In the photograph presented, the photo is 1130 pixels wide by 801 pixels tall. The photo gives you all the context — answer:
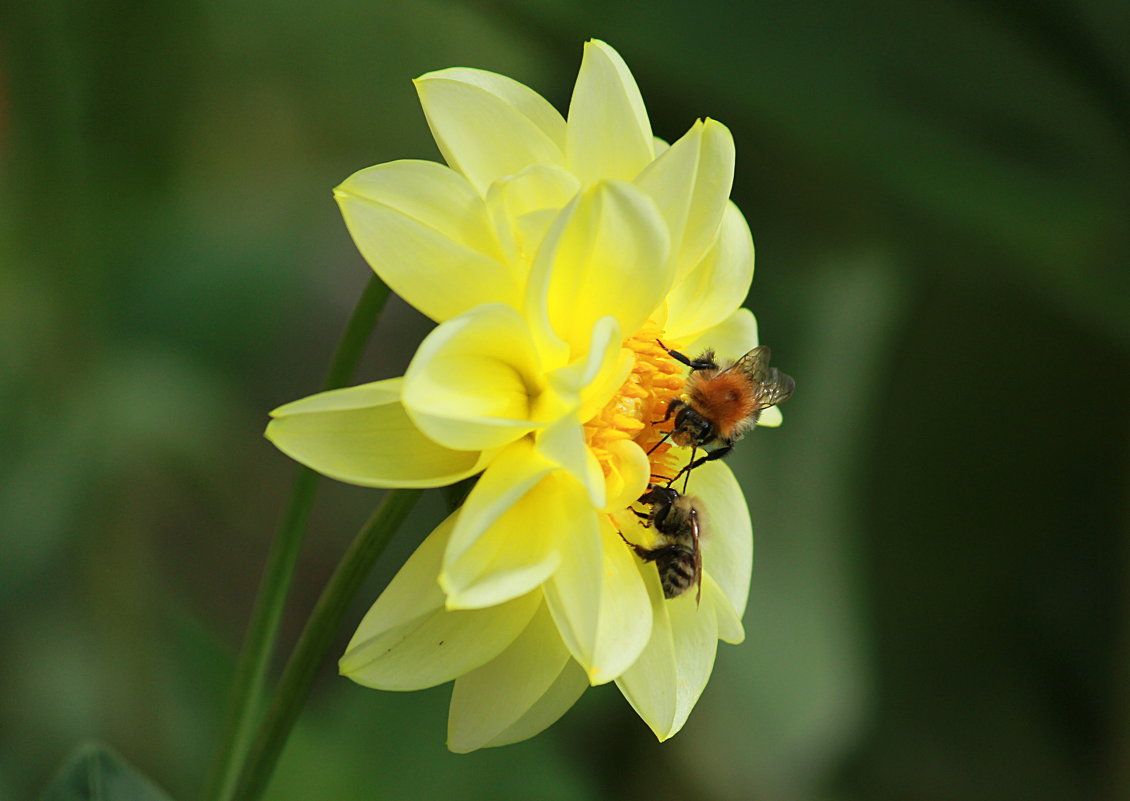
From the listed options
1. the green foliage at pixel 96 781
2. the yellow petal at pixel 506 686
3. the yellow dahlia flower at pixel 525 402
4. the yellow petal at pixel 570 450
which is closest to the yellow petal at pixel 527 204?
the yellow dahlia flower at pixel 525 402

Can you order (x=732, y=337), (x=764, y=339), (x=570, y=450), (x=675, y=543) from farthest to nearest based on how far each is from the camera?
(x=764, y=339) < (x=732, y=337) < (x=675, y=543) < (x=570, y=450)

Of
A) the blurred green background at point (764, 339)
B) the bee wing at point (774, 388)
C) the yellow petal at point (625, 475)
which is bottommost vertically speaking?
the blurred green background at point (764, 339)

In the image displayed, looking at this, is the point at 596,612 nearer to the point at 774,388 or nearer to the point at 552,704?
the point at 552,704

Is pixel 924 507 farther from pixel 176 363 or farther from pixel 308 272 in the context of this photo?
pixel 176 363

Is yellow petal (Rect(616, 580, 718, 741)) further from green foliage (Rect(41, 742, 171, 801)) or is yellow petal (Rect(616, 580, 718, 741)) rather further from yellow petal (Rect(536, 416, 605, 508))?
green foliage (Rect(41, 742, 171, 801))

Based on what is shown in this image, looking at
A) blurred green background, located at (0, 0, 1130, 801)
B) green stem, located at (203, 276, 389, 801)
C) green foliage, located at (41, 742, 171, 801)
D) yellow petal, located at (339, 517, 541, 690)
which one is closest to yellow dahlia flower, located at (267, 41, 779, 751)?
yellow petal, located at (339, 517, 541, 690)

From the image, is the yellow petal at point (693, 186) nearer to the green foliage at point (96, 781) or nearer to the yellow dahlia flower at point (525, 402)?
the yellow dahlia flower at point (525, 402)

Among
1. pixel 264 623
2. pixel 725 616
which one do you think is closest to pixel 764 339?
pixel 725 616
